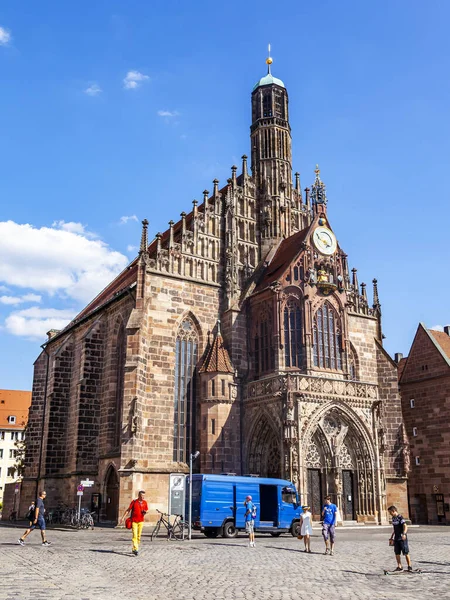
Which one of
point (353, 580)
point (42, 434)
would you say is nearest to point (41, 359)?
point (42, 434)

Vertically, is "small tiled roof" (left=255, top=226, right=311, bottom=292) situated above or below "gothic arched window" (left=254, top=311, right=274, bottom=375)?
above

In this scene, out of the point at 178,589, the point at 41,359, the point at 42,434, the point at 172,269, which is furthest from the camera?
the point at 41,359

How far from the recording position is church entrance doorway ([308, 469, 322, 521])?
33.1 m

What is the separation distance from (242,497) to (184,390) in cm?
979

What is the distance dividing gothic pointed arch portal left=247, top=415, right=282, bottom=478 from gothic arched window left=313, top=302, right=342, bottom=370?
4.57 metres

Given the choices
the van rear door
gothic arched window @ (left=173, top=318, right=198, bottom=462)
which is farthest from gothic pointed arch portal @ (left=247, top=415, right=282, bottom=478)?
the van rear door

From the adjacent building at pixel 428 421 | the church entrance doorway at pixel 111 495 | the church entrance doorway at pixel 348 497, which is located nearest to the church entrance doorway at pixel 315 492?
the church entrance doorway at pixel 348 497

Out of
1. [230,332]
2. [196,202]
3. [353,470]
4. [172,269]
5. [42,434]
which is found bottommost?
[353,470]

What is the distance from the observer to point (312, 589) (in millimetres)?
11719

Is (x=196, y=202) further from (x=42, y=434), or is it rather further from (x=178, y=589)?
(x=178, y=589)

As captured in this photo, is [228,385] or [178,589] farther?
[228,385]

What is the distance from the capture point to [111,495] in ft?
113

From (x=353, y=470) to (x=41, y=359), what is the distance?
26408 mm

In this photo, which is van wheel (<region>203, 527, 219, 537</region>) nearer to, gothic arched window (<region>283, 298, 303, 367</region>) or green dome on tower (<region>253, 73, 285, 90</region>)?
gothic arched window (<region>283, 298, 303, 367</region>)
